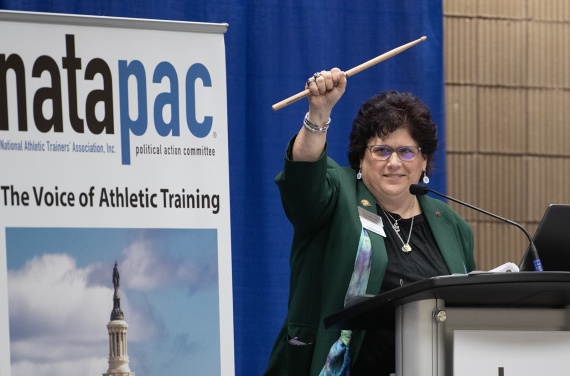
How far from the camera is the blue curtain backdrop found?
4141 millimetres

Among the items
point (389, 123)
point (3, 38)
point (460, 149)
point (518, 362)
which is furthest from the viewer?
point (460, 149)

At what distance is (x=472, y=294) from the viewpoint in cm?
201

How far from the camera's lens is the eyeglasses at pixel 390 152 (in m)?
2.74

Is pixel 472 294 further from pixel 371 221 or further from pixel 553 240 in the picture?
pixel 371 221

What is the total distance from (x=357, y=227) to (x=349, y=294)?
0.18 m

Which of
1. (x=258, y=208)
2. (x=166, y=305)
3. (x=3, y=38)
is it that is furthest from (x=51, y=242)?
(x=258, y=208)

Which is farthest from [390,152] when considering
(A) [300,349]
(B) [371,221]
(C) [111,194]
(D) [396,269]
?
(C) [111,194]

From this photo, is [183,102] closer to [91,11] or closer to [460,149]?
[91,11]

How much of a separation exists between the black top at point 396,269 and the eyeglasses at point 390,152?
5.8 inches

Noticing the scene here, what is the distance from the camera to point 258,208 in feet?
13.7

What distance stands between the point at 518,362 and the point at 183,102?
1.78 metres

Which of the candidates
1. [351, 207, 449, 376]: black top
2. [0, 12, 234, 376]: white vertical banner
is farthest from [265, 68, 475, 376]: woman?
[0, 12, 234, 376]: white vertical banner

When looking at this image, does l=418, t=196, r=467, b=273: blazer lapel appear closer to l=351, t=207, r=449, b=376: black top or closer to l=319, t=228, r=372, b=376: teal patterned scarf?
l=351, t=207, r=449, b=376: black top

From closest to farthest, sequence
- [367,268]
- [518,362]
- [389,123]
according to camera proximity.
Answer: [518,362] < [367,268] < [389,123]
